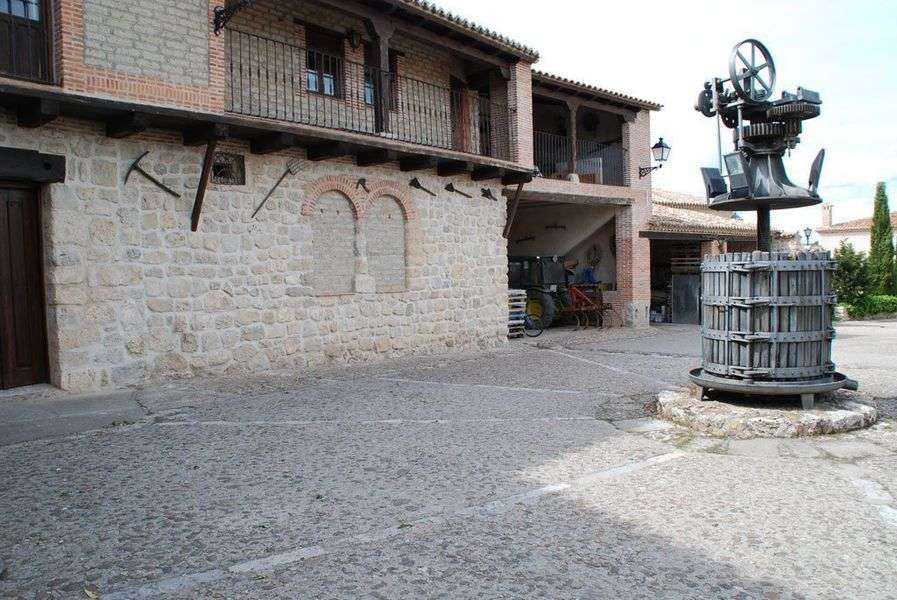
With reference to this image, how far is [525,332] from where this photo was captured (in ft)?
50.9

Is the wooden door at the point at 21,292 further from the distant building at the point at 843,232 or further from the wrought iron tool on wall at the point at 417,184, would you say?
the distant building at the point at 843,232

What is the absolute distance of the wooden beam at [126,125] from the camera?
23.4 feet

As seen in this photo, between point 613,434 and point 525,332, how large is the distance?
Result: 9.91m

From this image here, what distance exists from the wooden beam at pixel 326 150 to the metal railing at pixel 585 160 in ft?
27.3

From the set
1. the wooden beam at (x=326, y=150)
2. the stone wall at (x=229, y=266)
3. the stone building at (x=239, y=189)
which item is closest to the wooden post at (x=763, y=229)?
the stone building at (x=239, y=189)

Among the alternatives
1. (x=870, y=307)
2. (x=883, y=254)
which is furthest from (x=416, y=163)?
(x=883, y=254)

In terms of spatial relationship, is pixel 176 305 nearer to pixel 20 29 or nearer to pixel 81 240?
pixel 81 240

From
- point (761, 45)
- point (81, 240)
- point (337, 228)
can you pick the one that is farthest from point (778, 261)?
point (81, 240)

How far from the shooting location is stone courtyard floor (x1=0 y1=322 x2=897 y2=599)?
292 cm

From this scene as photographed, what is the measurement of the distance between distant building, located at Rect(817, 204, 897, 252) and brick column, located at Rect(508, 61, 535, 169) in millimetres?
34179

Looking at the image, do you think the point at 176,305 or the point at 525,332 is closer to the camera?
the point at 176,305

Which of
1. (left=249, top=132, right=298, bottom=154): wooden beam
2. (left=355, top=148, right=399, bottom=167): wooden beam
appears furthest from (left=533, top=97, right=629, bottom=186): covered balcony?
(left=249, top=132, right=298, bottom=154): wooden beam

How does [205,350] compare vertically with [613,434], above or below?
above

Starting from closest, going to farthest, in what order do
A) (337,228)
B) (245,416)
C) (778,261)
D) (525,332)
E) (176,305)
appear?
(778,261), (245,416), (176,305), (337,228), (525,332)
